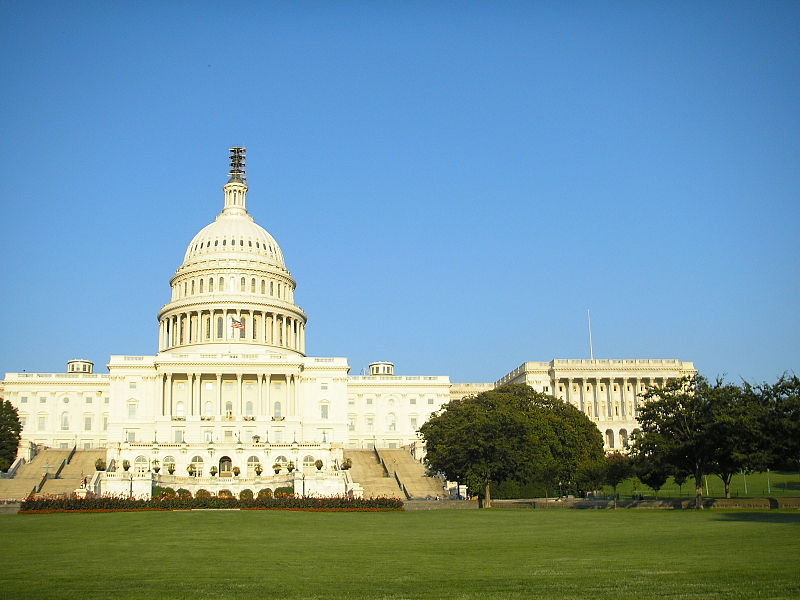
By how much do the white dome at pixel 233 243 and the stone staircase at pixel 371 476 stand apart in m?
41.2

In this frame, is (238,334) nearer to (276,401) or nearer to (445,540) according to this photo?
(276,401)

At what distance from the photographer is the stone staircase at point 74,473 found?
94.5 meters

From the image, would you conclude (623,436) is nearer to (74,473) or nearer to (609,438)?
(609,438)

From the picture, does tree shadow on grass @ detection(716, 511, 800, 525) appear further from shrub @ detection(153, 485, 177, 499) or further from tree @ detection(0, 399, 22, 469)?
tree @ detection(0, 399, 22, 469)

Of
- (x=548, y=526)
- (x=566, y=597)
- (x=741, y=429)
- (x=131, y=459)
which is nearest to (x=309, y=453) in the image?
(x=131, y=459)

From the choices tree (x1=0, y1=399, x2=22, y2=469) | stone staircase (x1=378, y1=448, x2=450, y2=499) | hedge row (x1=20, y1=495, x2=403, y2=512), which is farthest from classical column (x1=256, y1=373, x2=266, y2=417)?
hedge row (x1=20, y1=495, x2=403, y2=512)

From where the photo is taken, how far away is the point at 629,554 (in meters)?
28.2

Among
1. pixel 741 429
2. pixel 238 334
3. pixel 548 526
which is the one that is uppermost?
pixel 238 334

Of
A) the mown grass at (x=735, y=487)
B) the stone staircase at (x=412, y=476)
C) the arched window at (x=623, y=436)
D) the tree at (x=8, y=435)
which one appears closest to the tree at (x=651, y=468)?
the mown grass at (x=735, y=487)

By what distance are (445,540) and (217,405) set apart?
9551 centimetres

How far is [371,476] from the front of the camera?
105 m

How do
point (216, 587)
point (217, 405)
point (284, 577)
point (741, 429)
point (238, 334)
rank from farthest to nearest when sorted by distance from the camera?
1. point (238, 334)
2. point (217, 405)
3. point (741, 429)
4. point (284, 577)
5. point (216, 587)

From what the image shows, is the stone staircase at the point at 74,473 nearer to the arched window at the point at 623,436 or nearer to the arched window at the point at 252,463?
the arched window at the point at 252,463

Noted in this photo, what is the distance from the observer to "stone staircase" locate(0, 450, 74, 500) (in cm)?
8912
